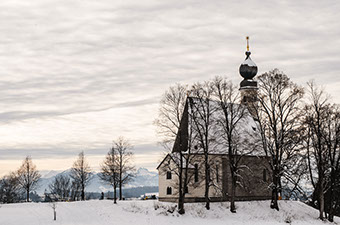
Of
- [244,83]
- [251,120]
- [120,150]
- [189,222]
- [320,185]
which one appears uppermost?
[244,83]

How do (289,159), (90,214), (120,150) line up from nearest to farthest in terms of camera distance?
1. (90,214)
2. (289,159)
3. (120,150)

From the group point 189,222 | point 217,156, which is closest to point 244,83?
point 217,156

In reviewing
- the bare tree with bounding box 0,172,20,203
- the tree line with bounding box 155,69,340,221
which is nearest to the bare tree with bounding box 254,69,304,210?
the tree line with bounding box 155,69,340,221

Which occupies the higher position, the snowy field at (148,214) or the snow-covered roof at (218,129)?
the snow-covered roof at (218,129)

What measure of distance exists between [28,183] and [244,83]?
3843 centimetres

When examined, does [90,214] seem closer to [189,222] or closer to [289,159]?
[189,222]

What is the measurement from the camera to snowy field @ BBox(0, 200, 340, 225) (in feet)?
130

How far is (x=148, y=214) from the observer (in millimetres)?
42969

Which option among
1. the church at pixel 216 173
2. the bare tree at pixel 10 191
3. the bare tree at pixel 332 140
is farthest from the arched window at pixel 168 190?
the bare tree at pixel 10 191

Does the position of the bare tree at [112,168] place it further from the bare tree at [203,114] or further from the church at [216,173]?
the bare tree at [203,114]

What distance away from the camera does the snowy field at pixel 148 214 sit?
39594 millimetres

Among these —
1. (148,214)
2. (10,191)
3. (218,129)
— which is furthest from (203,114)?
(10,191)

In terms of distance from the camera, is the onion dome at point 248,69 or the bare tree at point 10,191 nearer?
the onion dome at point 248,69

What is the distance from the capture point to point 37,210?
46312 mm
